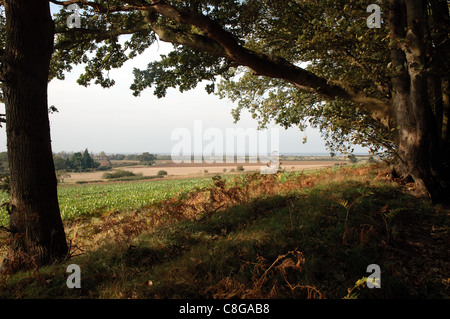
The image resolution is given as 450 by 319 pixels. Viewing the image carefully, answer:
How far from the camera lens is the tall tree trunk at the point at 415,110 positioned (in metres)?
5.44

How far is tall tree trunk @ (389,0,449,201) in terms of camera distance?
17.9 feet

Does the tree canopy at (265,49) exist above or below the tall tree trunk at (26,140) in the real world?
above

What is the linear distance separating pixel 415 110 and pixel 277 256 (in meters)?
5.45

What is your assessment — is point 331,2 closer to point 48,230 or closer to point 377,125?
point 377,125

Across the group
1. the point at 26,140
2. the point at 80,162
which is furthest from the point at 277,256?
the point at 80,162

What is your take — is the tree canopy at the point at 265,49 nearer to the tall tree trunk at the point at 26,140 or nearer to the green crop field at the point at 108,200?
the tall tree trunk at the point at 26,140

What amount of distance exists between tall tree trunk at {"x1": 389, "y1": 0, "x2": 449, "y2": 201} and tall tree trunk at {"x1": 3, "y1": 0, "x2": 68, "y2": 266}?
300 inches

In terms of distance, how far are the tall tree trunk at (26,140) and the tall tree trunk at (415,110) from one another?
7625 millimetres

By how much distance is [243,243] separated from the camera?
Result: 12.7ft

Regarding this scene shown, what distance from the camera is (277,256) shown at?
11.7ft

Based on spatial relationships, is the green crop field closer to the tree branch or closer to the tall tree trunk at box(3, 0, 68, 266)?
the tall tree trunk at box(3, 0, 68, 266)

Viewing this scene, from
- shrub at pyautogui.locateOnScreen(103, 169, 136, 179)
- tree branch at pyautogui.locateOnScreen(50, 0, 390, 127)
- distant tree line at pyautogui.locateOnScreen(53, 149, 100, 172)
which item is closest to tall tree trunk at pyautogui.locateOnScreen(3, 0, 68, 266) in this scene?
tree branch at pyautogui.locateOnScreen(50, 0, 390, 127)

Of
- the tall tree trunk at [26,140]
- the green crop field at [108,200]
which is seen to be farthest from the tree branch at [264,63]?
the green crop field at [108,200]

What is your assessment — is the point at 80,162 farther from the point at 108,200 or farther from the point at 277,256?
the point at 277,256
